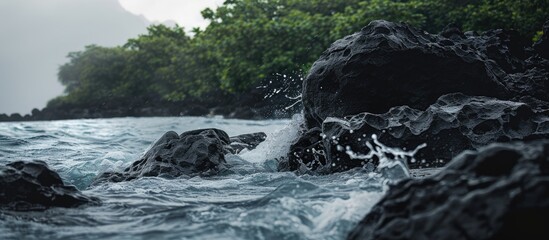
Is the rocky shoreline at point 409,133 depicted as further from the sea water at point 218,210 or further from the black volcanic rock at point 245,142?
the sea water at point 218,210

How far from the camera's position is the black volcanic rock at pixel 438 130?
6180mm

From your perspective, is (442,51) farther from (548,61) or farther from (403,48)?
(548,61)

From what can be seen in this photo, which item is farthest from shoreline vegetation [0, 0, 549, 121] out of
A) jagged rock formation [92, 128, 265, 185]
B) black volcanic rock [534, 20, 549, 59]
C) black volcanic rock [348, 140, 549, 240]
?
black volcanic rock [348, 140, 549, 240]

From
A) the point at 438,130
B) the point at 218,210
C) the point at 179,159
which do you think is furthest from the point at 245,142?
the point at 218,210

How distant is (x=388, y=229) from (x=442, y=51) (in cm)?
522

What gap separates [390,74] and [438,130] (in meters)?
1.30

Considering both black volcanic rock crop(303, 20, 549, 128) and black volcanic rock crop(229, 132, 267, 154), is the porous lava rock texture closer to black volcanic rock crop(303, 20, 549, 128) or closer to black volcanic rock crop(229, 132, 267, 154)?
black volcanic rock crop(303, 20, 549, 128)

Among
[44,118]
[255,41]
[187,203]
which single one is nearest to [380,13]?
[255,41]

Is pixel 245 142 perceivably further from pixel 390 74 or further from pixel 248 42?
pixel 248 42

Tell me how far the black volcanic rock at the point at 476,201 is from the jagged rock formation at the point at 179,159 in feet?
13.3

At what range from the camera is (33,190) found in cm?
438

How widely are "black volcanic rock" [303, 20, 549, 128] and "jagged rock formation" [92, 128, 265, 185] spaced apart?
149 centimetres

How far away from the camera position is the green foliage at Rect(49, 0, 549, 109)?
72.4 feet

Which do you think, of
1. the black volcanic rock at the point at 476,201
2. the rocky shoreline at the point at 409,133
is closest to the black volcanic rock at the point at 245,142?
the rocky shoreline at the point at 409,133
